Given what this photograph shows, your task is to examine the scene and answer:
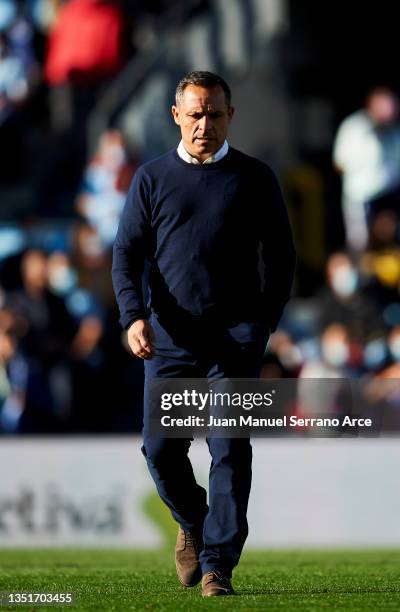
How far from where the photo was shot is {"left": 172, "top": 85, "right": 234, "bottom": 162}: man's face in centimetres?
652

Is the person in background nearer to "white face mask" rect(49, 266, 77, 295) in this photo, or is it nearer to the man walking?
"white face mask" rect(49, 266, 77, 295)

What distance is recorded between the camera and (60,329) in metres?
13.5

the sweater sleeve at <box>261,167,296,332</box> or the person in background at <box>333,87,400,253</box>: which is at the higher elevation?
the person in background at <box>333,87,400,253</box>

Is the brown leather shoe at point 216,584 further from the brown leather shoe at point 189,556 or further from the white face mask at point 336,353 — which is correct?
the white face mask at point 336,353

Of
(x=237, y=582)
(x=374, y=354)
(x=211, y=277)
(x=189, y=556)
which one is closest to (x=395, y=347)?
(x=374, y=354)

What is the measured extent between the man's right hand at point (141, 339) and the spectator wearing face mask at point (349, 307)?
710cm

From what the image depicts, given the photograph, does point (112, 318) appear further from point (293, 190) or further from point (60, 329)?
point (293, 190)

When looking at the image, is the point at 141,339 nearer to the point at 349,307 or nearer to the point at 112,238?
the point at 349,307

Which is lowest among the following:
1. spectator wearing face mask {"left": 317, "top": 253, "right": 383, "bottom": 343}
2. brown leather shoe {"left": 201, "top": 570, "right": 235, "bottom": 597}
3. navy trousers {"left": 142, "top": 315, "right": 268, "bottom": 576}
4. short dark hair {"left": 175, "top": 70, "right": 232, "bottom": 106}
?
brown leather shoe {"left": 201, "top": 570, "right": 235, "bottom": 597}

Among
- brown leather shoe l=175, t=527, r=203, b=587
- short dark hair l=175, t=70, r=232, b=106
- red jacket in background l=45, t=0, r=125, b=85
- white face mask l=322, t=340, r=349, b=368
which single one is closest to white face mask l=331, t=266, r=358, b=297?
white face mask l=322, t=340, r=349, b=368

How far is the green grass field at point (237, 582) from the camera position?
613 cm

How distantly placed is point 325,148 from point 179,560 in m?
10.0

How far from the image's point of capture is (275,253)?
6785 mm

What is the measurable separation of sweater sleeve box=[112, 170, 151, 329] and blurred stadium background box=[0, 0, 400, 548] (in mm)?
5805
